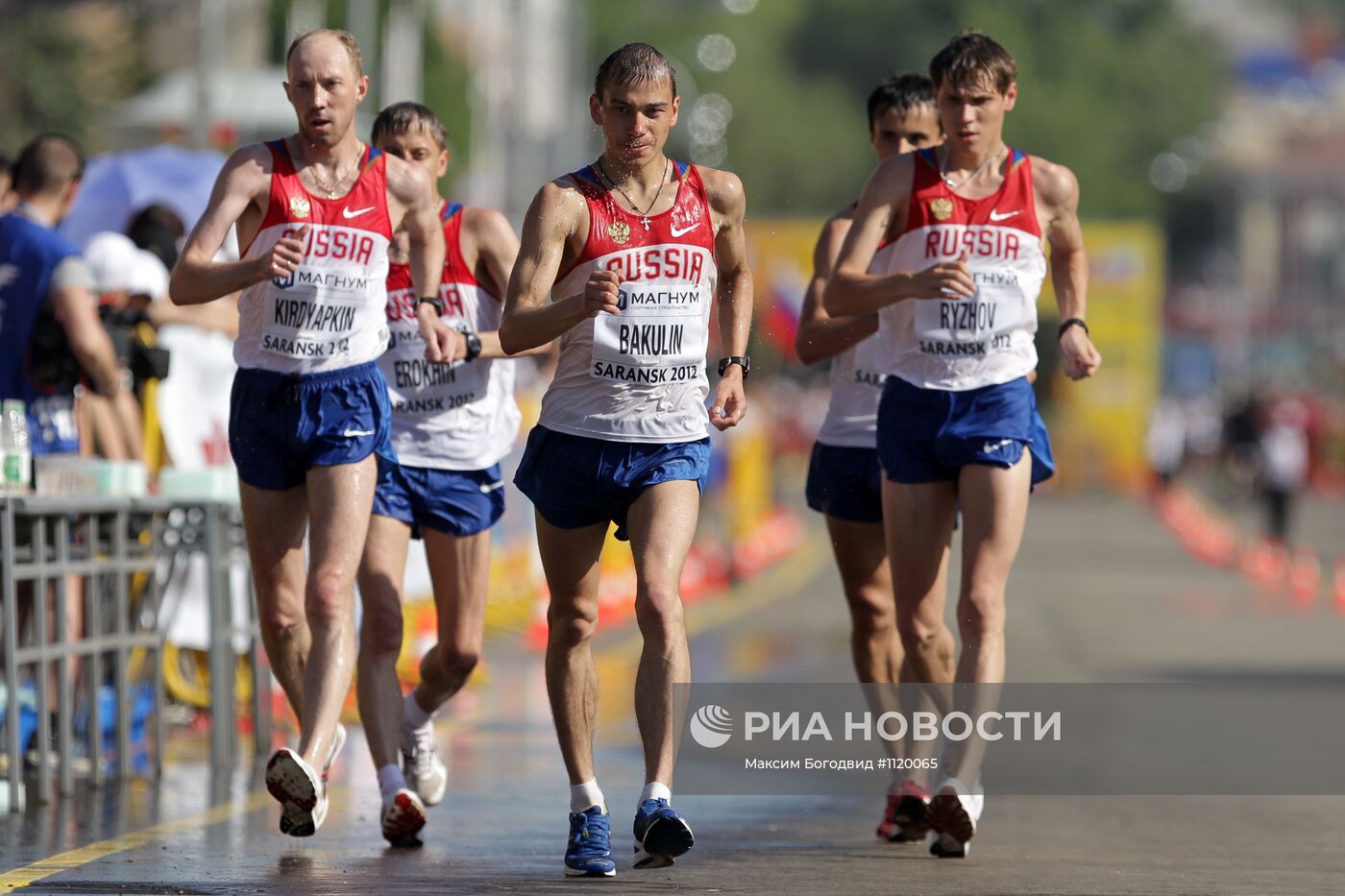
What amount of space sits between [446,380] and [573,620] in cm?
146

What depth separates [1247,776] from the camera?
9.95 m

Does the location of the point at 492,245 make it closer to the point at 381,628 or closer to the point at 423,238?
the point at 423,238

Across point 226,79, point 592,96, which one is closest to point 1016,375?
point 592,96

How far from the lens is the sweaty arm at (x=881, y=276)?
7133 millimetres

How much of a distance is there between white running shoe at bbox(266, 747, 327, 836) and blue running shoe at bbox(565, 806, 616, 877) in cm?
70

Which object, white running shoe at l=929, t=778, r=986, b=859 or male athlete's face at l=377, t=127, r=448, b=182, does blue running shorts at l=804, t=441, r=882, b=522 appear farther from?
male athlete's face at l=377, t=127, r=448, b=182

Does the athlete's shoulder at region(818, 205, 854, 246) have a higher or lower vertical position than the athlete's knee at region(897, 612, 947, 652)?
higher

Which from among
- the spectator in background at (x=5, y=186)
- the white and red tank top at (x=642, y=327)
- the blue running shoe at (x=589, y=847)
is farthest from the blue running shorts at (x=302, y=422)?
the spectator in background at (x=5, y=186)

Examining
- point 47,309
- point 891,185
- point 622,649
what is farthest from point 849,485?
point 622,649

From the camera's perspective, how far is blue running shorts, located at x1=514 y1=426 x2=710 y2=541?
22.2ft

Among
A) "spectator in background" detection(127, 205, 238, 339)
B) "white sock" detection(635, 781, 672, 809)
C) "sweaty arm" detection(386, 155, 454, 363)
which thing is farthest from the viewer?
"spectator in background" detection(127, 205, 238, 339)

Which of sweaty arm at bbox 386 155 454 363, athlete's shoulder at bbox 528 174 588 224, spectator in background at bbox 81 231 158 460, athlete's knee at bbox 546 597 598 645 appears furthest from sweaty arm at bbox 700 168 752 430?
spectator in background at bbox 81 231 158 460

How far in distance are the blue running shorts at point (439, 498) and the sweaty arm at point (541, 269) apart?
1.28 meters

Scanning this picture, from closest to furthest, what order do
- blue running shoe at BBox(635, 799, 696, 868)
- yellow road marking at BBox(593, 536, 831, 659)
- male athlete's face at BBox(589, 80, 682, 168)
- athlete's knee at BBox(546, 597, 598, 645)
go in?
blue running shoe at BBox(635, 799, 696, 868) → male athlete's face at BBox(589, 80, 682, 168) → athlete's knee at BBox(546, 597, 598, 645) → yellow road marking at BBox(593, 536, 831, 659)
